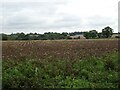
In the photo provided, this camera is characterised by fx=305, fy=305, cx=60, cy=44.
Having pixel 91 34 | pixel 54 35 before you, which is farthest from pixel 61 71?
pixel 91 34

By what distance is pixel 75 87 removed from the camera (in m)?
9.48

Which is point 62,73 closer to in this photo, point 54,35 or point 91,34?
point 54,35

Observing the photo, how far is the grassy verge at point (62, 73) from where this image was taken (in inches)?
381

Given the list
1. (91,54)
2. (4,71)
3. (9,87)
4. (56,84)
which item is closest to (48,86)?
(56,84)

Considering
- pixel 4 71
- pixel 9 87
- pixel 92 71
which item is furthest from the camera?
pixel 92 71

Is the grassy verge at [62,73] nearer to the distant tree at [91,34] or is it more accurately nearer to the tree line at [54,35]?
the tree line at [54,35]

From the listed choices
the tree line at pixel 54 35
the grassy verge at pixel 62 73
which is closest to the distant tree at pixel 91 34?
the tree line at pixel 54 35

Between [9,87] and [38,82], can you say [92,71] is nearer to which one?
[38,82]

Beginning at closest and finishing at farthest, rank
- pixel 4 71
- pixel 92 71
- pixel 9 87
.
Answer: pixel 9 87, pixel 4 71, pixel 92 71

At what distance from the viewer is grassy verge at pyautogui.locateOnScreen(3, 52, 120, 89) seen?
31.8ft

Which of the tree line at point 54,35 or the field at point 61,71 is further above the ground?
the tree line at point 54,35

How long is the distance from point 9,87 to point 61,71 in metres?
2.38

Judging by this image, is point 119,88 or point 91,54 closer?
point 119,88

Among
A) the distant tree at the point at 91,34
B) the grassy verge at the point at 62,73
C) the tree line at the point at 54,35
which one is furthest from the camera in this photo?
the distant tree at the point at 91,34
